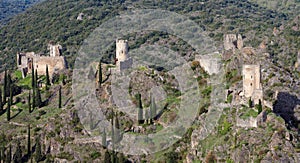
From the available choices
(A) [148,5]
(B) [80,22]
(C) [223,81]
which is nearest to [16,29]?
(B) [80,22]

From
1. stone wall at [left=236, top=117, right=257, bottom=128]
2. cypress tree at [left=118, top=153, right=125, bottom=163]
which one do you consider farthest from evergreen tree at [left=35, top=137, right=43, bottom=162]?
stone wall at [left=236, top=117, right=257, bottom=128]

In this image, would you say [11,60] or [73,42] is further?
[73,42]

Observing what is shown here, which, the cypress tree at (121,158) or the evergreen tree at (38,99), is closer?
the cypress tree at (121,158)

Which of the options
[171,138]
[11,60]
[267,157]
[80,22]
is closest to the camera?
[267,157]

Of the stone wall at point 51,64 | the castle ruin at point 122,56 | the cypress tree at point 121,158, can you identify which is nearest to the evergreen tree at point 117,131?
the cypress tree at point 121,158

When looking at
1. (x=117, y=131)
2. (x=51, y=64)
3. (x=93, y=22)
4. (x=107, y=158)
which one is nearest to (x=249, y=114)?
(x=107, y=158)

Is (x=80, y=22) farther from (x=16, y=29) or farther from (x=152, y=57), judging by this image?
(x=152, y=57)

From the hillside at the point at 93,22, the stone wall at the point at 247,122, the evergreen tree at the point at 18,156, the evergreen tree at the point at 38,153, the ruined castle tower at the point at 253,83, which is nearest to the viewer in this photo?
the stone wall at the point at 247,122

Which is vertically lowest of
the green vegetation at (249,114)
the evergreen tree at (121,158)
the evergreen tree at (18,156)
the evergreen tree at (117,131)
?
the evergreen tree at (18,156)

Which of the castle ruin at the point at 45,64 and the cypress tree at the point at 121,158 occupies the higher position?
the castle ruin at the point at 45,64

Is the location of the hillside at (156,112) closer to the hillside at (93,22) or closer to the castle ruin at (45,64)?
the castle ruin at (45,64)
